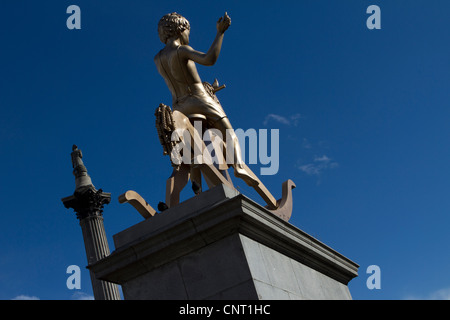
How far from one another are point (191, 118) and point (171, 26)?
5.03 ft

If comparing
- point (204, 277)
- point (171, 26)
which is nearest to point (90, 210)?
point (171, 26)

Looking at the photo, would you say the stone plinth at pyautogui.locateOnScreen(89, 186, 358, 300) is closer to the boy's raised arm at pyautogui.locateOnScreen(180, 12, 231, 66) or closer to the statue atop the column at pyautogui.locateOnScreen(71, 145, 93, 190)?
the boy's raised arm at pyautogui.locateOnScreen(180, 12, 231, 66)

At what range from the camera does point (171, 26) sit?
31.6 feet

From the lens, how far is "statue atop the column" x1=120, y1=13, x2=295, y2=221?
8.49 m

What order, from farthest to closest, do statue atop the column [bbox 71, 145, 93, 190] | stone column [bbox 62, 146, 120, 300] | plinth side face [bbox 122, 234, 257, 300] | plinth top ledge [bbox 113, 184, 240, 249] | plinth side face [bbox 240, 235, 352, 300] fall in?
statue atop the column [bbox 71, 145, 93, 190] < stone column [bbox 62, 146, 120, 300] < plinth top ledge [bbox 113, 184, 240, 249] < plinth side face [bbox 240, 235, 352, 300] < plinth side face [bbox 122, 234, 257, 300]

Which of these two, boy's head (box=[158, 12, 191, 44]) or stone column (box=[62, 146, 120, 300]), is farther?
stone column (box=[62, 146, 120, 300])

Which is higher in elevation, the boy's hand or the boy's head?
the boy's head

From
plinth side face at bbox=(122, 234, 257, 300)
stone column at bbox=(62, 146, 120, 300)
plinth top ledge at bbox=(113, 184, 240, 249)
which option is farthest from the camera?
stone column at bbox=(62, 146, 120, 300)

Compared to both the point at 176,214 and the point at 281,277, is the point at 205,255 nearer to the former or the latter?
the point at 176,214

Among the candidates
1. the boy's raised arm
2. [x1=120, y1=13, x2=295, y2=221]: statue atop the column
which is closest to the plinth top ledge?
[x1=120, y1=13, x2=295, y2=221]: statue atop the column

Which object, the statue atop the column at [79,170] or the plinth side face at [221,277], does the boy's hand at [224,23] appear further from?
the statue atop the column at [79,170]
